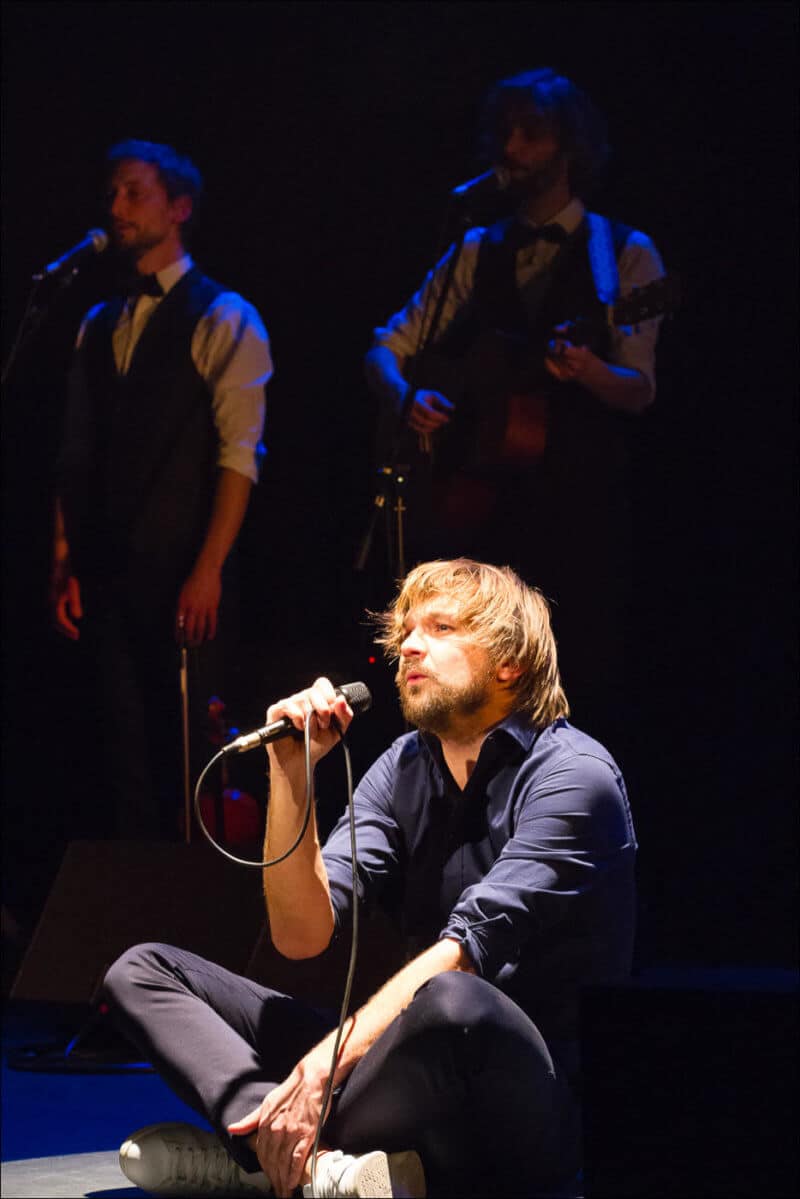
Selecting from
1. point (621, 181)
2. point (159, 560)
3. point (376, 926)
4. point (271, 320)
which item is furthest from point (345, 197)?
point (376, 926)

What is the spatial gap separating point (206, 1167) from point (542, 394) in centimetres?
274

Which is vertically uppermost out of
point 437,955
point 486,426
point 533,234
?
point 533,234

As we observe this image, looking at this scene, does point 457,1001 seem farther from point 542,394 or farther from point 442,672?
point 542,394

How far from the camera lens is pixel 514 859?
8.04ft

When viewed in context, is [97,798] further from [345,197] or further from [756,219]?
[756,219]

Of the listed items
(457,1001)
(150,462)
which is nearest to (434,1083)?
(457,1001)

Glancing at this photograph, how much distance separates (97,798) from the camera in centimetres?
522

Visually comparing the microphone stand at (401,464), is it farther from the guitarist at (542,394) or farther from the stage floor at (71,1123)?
the stage floor at (71,1123)

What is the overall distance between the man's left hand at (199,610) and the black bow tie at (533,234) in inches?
62.2

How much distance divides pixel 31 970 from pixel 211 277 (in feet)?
8.87

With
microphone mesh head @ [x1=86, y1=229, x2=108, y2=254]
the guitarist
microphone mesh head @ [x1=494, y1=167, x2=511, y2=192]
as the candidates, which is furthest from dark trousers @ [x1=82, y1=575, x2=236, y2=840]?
microphone mesh head @ [x1=494, y1=167, x2=511, y2=192]

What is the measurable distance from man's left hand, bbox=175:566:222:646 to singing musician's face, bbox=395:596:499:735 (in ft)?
7.86

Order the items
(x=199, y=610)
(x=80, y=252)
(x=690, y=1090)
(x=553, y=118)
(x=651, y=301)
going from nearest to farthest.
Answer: (x=690, y=1090), (x=651, y=301), (x=553, y=118), (x=199, y=610), (x=80, y=252)

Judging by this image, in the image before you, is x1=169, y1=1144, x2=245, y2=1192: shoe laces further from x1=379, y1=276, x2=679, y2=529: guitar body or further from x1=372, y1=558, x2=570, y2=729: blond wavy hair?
x1=379, y1=276, x2=679, y2=529: guitar body
